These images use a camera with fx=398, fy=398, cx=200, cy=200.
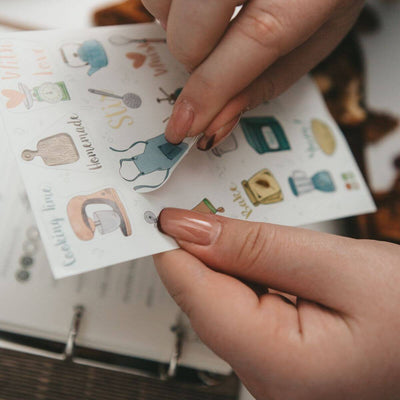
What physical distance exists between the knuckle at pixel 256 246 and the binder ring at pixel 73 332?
23 centimetres

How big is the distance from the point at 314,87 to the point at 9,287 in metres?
0.49

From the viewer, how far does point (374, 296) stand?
0.35 metres

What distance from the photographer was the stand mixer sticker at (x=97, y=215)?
350 millimetres

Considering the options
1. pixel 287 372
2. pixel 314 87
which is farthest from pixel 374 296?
pixel 314 87

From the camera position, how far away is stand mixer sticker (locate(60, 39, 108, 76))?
0.45m

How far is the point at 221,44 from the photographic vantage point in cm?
37

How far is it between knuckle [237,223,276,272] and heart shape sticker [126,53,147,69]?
0.24 metres

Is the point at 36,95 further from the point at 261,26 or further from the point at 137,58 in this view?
the point at 261,26

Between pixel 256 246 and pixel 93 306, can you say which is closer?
pixel 256 246

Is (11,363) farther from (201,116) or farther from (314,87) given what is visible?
(314,87)

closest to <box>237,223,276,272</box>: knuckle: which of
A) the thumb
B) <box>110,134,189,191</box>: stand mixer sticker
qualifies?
the thumb

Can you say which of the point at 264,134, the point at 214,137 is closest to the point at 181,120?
the point at 214,137

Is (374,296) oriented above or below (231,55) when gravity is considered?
below

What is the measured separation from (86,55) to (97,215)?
21cm
